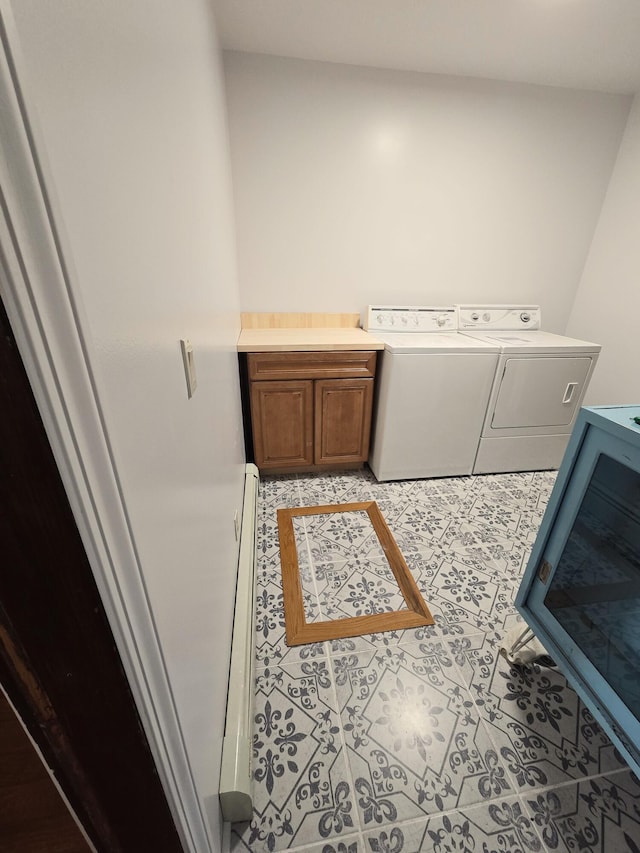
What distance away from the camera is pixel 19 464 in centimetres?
31

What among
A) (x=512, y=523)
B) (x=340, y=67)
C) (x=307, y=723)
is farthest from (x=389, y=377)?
(x=340, y=67)

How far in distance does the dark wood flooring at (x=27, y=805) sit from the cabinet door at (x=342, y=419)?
1.87 meters

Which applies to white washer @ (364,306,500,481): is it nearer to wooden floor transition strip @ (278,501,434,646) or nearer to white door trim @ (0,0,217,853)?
wooden floor transition strip @ (278,501,434,646)

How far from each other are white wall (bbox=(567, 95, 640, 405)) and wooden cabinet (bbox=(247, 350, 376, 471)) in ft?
6.09

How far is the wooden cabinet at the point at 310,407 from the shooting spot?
2.10 metres

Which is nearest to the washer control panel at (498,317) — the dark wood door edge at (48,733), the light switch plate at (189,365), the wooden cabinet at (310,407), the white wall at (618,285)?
the white wall at (618,285)

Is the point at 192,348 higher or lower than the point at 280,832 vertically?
higher

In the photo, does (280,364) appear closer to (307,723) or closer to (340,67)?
(307,723)

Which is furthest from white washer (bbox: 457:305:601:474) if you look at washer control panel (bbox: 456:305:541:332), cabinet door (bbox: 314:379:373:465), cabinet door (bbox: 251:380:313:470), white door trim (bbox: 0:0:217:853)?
white door trim (bbox: 0:0:217:853)

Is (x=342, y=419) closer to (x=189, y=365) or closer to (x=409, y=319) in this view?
(x=409, y=319)

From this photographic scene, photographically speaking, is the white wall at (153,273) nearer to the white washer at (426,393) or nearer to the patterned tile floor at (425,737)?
the patterned tile floor at (425,737)

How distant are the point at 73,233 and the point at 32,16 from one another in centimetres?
14

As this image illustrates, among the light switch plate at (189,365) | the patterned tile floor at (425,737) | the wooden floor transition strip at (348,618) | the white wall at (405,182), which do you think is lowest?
the patterned tile floor at (425,737)

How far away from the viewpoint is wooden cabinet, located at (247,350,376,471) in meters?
2.10
